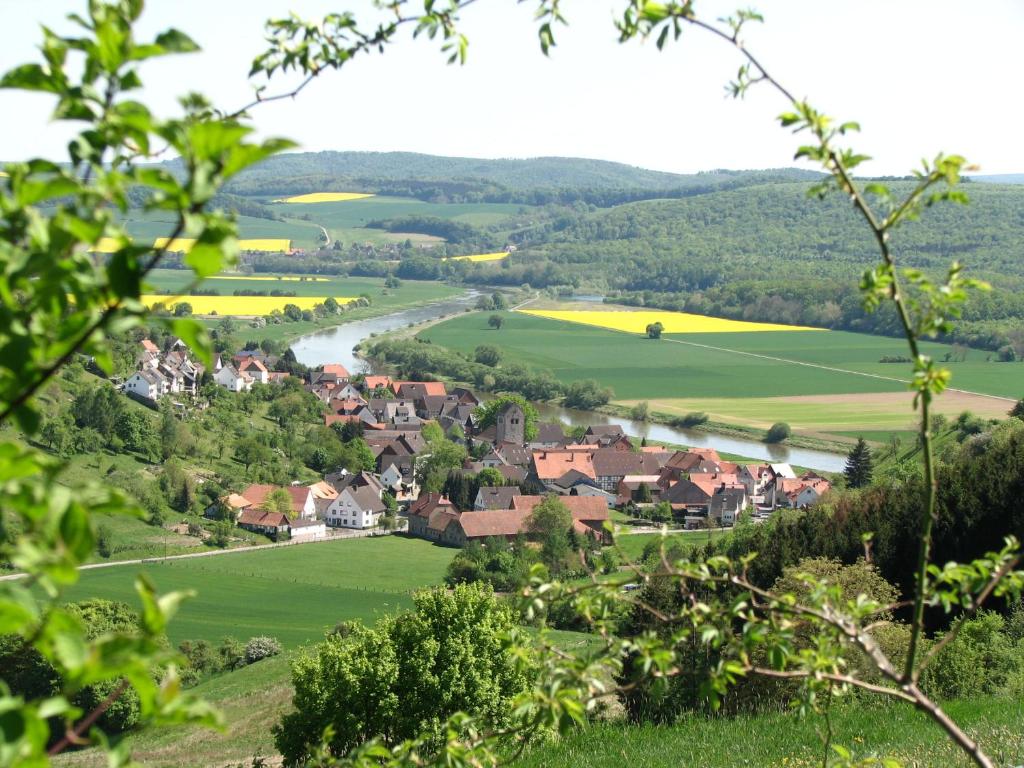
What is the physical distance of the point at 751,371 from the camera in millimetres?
77875

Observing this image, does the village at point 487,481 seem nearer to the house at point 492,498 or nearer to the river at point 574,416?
the house at point 492,498

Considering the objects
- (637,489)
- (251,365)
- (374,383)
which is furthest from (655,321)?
(637,489)

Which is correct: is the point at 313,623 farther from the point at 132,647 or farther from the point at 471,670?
the point at 132,647

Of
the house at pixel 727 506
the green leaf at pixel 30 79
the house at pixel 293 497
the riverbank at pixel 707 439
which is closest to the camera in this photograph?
the green leaf at pixel 30 79

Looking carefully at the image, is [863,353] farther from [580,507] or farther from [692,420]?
[580,507]

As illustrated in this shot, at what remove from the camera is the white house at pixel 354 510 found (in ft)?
160

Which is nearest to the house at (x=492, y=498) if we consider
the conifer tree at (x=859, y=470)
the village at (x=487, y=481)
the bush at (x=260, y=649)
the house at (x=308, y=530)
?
the village at (x=487, y=481)

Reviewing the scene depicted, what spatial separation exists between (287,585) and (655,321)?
72.5 meters

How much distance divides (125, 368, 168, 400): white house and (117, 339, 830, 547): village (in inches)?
2.8

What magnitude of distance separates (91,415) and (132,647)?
51373mm

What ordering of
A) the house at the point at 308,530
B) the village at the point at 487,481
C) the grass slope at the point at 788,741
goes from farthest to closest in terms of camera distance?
1. the house at the point at 308,530
2. the village at the point at 487,481
3. the grass slope at the point at 788,741

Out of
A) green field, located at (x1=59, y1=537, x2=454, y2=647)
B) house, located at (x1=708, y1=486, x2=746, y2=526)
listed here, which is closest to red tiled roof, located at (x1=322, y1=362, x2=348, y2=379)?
green field, located at (x1=59, y1=537, x2=454, y2=647)

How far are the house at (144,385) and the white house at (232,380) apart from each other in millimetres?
7208

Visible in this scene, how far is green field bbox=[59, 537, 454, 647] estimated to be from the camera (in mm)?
32969
